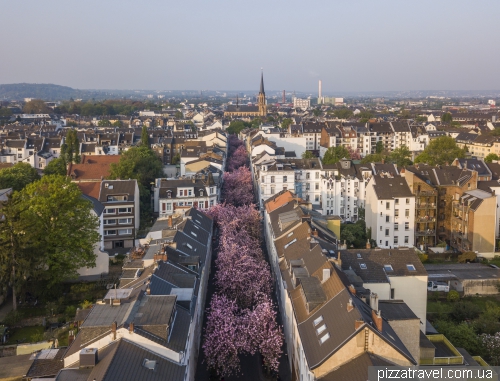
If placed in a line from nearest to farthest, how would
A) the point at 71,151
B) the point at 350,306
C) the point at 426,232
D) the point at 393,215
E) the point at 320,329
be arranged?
the point at 350,306
the point at 320,329
the point at 393,215
the point at 426,232
the point at 71,151

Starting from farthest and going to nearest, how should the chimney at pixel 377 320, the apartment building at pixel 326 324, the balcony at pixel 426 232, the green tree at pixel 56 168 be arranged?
the green tree at pixel 56 168
the balcony at pixel 426 232
the chimney at pixel 377 320
the apartment building at pixel 326 324

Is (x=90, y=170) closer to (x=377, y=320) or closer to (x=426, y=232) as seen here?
(x=426, y=232)

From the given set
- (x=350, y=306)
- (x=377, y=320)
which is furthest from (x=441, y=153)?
(x=377, y=320)

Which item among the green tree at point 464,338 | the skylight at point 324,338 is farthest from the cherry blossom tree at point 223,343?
the green tree at point 464,338

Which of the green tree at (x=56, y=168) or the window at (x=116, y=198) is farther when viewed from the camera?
the green tree at (x=56, y=168)

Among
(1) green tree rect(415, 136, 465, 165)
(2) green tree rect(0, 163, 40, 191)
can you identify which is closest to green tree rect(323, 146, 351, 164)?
(1) green tree rect(415, 136, 465, 165)

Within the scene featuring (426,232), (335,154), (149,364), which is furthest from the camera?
(335,154)

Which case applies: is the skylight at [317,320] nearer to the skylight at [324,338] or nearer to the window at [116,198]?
the skylight at [324,338]
